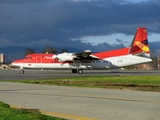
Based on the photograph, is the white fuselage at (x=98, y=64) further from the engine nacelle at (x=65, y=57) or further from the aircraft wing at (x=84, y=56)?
the engine nacelle at (x=65, y=57)

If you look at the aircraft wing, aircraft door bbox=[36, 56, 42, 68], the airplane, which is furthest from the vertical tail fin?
aircraft door bbox=[36, 56, 42, 68]

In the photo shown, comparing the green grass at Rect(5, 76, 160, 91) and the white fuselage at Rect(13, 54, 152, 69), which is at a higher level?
the white fuselage at Rect(13, 54, 152, 69)

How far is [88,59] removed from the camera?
49.2m

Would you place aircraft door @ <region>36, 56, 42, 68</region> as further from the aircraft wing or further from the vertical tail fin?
the vertical tail fin

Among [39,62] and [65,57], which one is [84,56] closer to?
[65,57]

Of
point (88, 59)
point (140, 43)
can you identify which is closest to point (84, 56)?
point (88, 59)

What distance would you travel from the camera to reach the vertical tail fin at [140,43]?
168 feet

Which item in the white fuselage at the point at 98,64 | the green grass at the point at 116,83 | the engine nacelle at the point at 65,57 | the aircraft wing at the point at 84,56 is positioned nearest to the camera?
the green grass at the point at 116,83

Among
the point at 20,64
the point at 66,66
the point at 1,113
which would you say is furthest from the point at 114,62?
the point at 1,113

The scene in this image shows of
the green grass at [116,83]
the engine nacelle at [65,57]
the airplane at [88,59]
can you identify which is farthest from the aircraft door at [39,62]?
the green grass at [116,83]

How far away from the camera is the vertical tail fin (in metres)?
51.2

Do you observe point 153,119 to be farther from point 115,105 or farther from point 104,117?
point 115,105

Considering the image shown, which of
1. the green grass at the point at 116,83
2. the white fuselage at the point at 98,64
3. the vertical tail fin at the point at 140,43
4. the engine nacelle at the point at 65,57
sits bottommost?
the green grass at the point at 116,83

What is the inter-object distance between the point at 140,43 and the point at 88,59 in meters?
9.27
